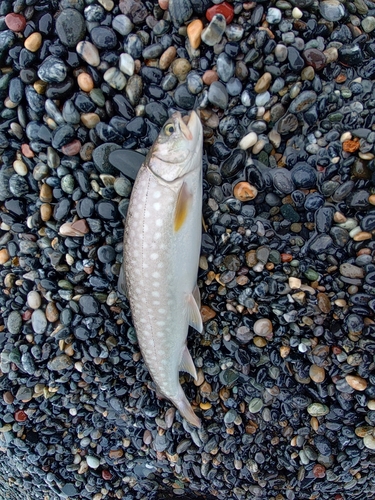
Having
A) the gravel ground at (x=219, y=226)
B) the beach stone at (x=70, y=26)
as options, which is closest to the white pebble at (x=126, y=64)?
the gravel ground at (x=219, y=226)

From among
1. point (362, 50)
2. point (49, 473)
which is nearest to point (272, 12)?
point (362, 50)

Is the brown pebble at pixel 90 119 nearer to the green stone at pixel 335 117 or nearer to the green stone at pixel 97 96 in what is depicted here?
the green stone at pixel 97 96

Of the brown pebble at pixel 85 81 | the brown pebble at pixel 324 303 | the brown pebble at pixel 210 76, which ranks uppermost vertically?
the brown pebble at pixel 210 76

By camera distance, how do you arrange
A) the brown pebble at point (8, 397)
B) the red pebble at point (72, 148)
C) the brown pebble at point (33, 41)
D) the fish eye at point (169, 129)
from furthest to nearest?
1. the brown pebble at point (8, 397)
2. the red pebble at point (72, 148)
3. the brown pebble at point (33, 41)
4. the fish eye at point (169, 129)

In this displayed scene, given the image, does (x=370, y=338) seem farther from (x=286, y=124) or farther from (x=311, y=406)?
(x=286, y=124)

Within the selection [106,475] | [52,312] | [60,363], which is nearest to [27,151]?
[52,312]

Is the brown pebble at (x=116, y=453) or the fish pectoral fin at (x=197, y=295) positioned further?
the brown pebble at (x=116, y=453)

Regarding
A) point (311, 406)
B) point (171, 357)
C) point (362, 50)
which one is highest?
point (362, 50)
